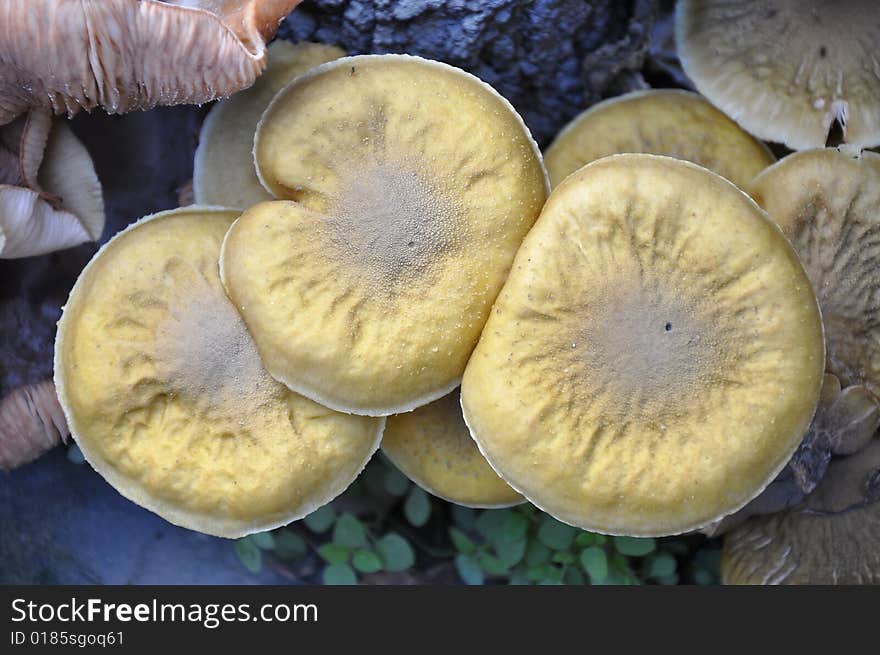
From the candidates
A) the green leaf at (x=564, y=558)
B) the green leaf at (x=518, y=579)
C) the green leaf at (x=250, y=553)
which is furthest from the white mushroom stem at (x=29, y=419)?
the green leaf at (x=564, y=558)

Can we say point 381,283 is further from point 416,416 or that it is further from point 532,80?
point 532,80

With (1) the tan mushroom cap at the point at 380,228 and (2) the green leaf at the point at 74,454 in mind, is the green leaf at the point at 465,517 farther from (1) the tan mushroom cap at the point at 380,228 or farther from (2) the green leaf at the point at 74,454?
(2) the green leaf at the point at 74,454

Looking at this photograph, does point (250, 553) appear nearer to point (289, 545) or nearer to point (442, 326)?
point (289, 545)

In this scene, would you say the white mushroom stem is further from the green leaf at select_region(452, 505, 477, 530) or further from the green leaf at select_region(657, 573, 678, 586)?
the green leaf at select_region(657, 573, 678, 586)

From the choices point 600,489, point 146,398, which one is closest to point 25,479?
point 146,398

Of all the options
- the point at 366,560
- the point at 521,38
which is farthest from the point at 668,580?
the point at 521,38

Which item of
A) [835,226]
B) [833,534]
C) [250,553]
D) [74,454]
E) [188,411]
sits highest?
[835,226]

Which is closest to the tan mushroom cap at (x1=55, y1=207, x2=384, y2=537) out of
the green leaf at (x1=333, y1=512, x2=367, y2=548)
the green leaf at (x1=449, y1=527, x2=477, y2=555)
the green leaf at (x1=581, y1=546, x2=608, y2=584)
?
the green leaf at (x1=333, y1=512, x2=367, y2=548)
